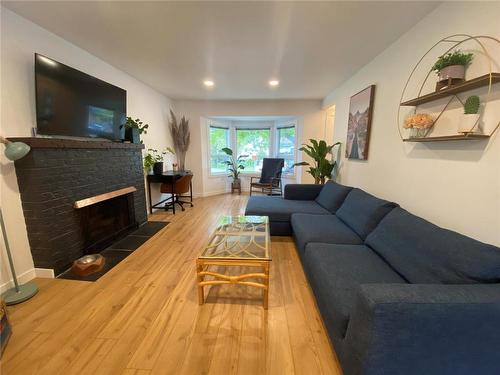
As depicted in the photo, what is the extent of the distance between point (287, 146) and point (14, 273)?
17.7 ft

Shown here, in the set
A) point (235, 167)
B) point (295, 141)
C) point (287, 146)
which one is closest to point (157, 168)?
point (235, 167)

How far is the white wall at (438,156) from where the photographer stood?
1288 millimetres

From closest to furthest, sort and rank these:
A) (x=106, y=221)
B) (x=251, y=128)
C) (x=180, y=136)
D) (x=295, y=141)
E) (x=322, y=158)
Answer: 1. (x=106, y=221)
2. (x=322, y=158)
3. (x=180, y=136)
4. (x=295, y=141)
5. (x=251, y=128)

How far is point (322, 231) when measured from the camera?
2139 millimetres

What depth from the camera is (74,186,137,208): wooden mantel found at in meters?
2.24

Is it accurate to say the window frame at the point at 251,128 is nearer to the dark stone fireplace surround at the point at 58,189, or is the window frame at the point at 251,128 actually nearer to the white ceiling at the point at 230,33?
the white ceiling at the point at 230,33

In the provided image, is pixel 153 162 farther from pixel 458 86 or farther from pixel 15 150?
pixel 458 86

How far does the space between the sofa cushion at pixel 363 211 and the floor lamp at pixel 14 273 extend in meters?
2.93

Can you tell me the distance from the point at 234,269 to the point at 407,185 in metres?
1.90

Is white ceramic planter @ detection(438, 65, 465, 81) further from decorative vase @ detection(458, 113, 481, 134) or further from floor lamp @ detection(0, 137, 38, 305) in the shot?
floor lamp @ detection(0, 137, 38, 305)

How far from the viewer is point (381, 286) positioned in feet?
3.14

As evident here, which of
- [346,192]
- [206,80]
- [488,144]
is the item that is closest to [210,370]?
[488,144]

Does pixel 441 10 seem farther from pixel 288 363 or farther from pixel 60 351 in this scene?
pixel 60 351

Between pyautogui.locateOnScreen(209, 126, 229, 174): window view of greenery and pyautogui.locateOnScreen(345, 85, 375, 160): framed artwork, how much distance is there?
3.53 metres
